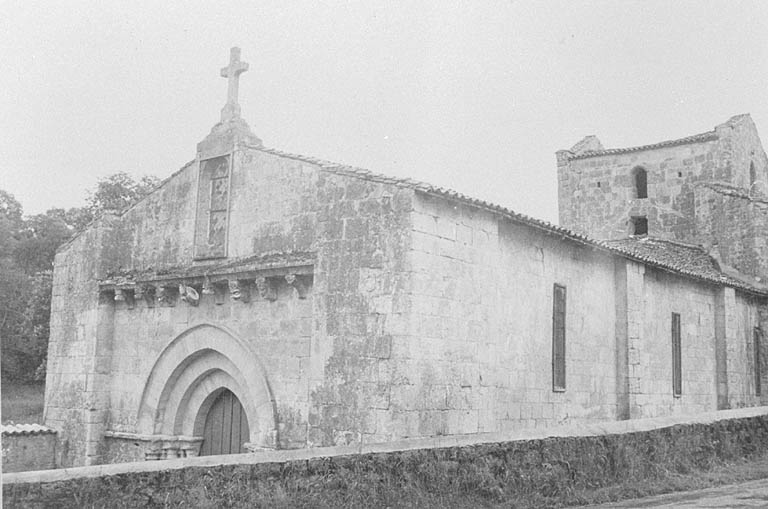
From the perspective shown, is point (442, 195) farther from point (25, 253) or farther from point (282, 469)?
point (25, 253)

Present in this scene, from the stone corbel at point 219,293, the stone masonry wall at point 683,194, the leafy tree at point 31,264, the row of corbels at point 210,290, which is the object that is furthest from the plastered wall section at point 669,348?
the leafy tree at point 31,264

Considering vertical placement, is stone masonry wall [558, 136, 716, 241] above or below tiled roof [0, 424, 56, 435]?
above

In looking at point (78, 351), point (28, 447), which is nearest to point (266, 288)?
point (78, 351)

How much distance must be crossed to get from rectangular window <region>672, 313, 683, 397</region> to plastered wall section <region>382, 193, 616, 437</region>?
269 cm

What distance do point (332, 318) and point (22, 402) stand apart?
66.8 feet

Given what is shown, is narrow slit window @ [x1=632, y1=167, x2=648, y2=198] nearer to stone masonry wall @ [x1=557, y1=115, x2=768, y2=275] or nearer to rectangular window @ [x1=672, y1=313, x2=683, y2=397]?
stone masonry wall @ [x1=557, y1=115, x2=768, y2=275]

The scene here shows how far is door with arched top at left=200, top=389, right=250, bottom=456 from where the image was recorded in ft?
39.1

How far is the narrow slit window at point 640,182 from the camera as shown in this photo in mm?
24595

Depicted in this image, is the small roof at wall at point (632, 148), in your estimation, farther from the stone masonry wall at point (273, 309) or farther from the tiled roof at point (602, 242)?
the stone masonry wall at point (273, 309)

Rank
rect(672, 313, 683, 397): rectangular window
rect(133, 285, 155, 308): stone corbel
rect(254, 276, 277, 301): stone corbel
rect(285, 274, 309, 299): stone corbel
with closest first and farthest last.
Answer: rect(285, 274, 309, 299): stone corbel → rect(254, 276, 277, 301): stone corbel → rect(133, 285, 155, 308): stone corbel → rect(672, 313, 683, 397): rectangular window

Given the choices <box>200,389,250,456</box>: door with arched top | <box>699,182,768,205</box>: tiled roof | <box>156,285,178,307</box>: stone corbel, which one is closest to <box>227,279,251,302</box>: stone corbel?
<box>156,285,178,307</box>: stone corbel

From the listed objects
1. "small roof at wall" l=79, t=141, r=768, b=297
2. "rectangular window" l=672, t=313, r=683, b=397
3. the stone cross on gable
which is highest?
the stone cross on gable

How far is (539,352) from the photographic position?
39.8 ft

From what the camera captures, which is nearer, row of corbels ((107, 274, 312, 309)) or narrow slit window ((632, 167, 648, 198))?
row of corbels ((107, 274, 312, 309))
